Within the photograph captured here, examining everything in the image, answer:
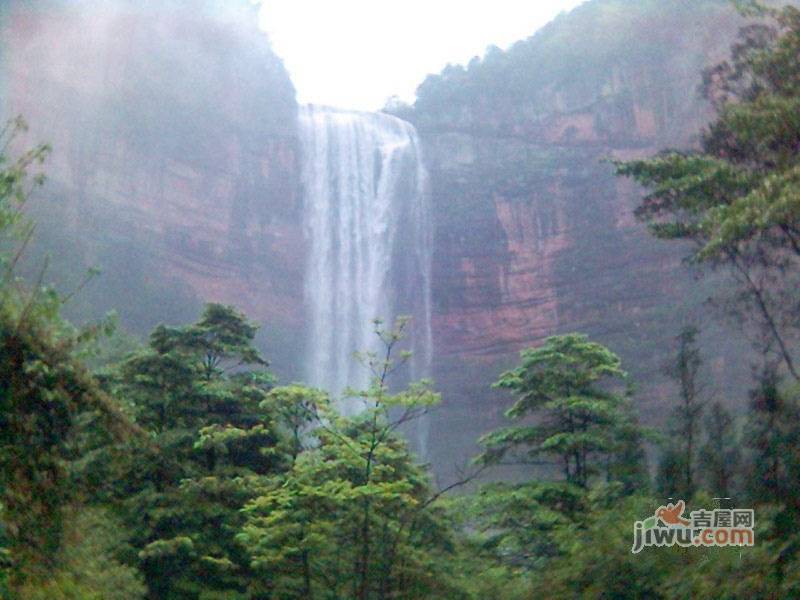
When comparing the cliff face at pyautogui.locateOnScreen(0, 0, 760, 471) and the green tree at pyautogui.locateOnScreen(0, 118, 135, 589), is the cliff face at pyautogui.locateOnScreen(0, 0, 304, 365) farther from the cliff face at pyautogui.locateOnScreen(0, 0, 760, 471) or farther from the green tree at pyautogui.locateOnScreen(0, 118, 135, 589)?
the green tree at pyautogui.locateOnScreen(0, 118, 135, 589)

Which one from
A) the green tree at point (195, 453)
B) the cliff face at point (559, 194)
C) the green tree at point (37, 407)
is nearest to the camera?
the green tree at point (37, 407)

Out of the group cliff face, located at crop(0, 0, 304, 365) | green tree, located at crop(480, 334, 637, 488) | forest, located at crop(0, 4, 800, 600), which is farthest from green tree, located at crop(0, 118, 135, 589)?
cliff face, located at crop(0, 0, 304, 365)

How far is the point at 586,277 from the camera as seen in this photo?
109 ft

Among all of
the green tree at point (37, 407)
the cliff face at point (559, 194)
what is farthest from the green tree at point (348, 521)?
the cliff face at point (559, 194)

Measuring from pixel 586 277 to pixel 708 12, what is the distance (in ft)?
35.4

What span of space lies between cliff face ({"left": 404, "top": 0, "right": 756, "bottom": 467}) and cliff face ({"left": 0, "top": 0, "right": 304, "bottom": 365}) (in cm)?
661

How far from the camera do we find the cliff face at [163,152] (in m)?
27.8

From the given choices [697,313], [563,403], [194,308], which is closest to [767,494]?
[563,403]

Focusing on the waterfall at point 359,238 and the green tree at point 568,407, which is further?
the waterfall at point 359,238

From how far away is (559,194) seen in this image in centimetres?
3462

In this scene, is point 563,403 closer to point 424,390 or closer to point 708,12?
point 424,390

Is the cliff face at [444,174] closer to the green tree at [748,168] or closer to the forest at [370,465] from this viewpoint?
the green tree at [748,168]
